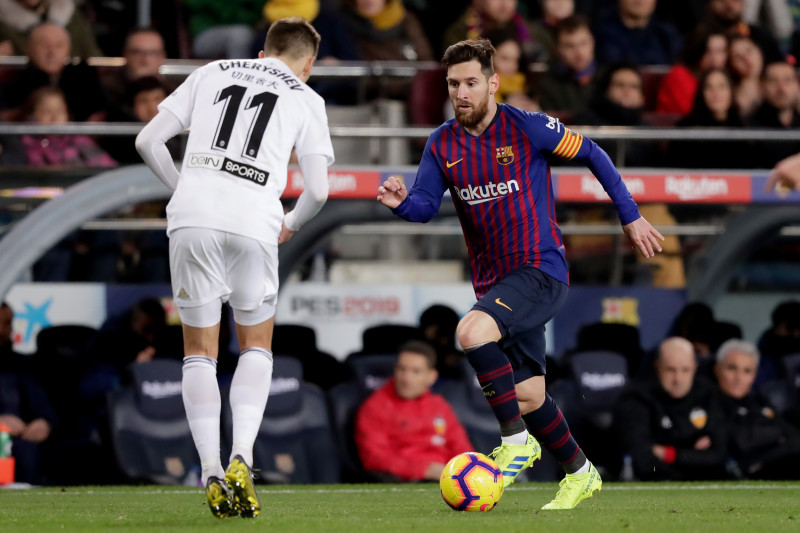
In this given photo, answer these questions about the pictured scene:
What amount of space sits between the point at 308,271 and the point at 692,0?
239 inches

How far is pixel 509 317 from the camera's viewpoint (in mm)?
6773

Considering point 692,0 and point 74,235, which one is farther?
point 692,0

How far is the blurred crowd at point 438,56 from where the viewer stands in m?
11.7

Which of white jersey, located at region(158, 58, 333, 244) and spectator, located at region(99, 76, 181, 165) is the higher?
spectator, located at region(99, 76, 181, 165)

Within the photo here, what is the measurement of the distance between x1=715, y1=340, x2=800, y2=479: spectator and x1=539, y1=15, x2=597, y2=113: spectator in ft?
8.73

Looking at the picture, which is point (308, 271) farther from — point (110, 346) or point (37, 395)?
point (37, 395)

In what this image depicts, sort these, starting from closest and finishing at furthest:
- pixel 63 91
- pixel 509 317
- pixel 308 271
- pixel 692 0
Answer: pixel 509 317
pixel 63 91
pixel 308 271
pixel 692 0

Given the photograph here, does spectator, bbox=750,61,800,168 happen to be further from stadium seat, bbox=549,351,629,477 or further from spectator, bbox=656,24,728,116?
stadium seat, bbox=549,351,629,477

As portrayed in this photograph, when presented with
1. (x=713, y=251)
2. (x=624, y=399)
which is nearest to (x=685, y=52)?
(x=713, y=251)

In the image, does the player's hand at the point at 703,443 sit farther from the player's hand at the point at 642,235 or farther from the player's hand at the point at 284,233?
the player's hand at the point at 284,233

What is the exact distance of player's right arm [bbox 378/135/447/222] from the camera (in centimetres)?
680

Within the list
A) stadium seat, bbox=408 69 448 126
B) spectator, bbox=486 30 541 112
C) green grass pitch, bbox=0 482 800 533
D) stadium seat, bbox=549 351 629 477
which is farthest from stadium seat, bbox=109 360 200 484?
spectator, bbox=486 30 541 112

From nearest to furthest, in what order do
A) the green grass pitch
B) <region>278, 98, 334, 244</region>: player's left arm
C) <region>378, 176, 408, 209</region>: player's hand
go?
the green grass pitch, <region>278, 98, 334, 244</region>: player's left arm, <region>378, 176, 408, 209</region>: player's hand

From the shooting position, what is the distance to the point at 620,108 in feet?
40.1
